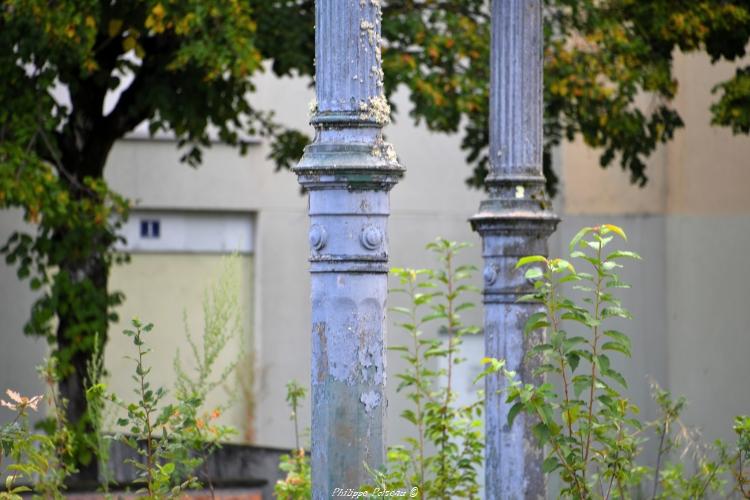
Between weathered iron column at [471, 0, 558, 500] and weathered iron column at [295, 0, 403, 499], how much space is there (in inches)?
78.2

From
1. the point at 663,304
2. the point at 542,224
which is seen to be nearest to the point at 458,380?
the point at 663,304

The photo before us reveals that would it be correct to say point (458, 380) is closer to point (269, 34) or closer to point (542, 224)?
point (269, 34)

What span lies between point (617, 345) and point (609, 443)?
1.72 feet

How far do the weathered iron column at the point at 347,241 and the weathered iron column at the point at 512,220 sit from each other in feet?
6.52

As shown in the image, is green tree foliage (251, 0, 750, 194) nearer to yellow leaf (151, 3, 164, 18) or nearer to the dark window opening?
yellow leaf (151, 3, 164, 18)

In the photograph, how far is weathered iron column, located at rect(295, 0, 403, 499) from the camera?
4.42 m

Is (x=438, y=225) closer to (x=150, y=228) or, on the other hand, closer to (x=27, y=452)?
(x=150, y=228)

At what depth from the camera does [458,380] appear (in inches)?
750

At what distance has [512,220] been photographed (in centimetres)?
649

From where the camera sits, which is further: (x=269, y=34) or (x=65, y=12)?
(x=269, y=34)

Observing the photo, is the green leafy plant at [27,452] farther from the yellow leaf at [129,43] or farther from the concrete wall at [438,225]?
the concrete wall at [438,225]

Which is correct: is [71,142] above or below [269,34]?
below

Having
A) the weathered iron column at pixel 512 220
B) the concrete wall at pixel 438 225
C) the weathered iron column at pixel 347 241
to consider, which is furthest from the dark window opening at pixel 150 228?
the weathered iron column at pixel 347 241

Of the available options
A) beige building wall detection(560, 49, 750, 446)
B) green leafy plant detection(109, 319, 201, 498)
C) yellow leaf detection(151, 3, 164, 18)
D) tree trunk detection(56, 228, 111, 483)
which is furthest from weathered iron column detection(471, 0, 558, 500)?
beige building wall detection(560, 49, 750, 446)
